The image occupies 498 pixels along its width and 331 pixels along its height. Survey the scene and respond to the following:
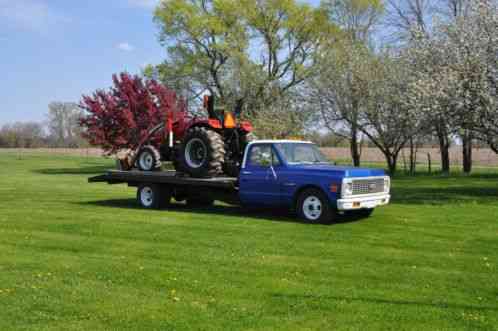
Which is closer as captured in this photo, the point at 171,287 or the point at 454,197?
the point at 171,287

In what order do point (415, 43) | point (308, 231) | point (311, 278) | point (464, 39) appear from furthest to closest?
point (415, 43) < point (464, 39) < point (308, 231) < point (311, 278)

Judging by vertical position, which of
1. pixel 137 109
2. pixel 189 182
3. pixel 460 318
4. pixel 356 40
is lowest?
pixel 460 318

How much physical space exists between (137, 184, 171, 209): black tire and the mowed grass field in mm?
1067

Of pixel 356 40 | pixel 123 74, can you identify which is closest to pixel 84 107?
pixel 123 74

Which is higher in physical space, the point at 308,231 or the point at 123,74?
the point at 123,74

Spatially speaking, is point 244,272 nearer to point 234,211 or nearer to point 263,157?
point 263,157

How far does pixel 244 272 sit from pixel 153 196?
7838mm

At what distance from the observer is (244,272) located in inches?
327

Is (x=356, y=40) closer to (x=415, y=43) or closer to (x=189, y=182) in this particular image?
(x=415, y=43)

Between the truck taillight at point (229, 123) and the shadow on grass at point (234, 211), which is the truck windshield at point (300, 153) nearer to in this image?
the shadow on grass at point (234, 211)

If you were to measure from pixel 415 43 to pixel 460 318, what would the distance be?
18.8 meters

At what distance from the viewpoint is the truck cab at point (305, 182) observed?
41.3 ft

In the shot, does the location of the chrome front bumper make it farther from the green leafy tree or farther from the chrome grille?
the green leafy tree

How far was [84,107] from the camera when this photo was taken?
1556 inches
